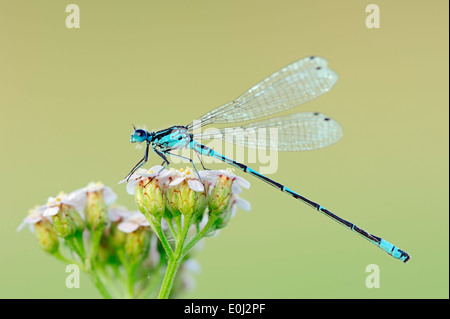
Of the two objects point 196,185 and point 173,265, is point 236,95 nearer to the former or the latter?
point 196,185

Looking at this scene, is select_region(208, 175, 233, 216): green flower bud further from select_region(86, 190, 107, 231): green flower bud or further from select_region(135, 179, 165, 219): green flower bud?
select_region(86, 190, 107, 231): green flower bud

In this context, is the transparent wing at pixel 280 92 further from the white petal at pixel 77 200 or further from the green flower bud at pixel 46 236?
the green flower bud at pixel 46 236

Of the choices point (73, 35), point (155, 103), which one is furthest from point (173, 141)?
point (73, 35)

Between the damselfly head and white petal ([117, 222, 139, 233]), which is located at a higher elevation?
the damselfly head

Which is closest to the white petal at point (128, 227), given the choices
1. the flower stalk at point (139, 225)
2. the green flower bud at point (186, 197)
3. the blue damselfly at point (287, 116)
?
the flower stalk at point (139, 225)

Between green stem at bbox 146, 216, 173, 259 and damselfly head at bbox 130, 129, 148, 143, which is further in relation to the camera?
damselfly head at bbox 130, 129, 148, 143

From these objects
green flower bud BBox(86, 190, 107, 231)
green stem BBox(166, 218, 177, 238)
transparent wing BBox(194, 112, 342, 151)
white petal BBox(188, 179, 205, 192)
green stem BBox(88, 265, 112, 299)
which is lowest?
green stem BBox(88, 265, 112, 299)

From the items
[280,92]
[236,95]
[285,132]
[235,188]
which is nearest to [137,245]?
[235,188]

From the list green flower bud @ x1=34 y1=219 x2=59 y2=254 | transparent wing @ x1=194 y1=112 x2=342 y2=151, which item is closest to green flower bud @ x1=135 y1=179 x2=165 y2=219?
green flower bud @ x1=34 y1=219 x2=59 y2=254
